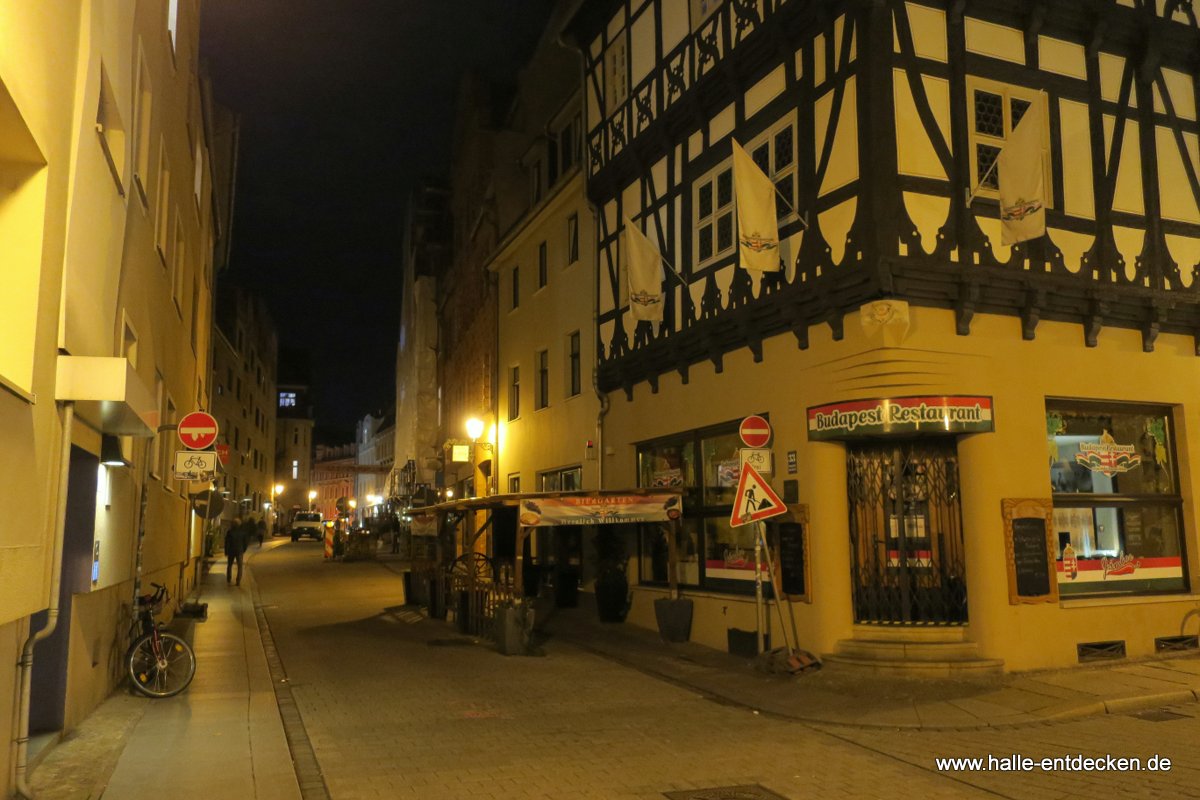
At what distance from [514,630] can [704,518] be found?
11.7 feet

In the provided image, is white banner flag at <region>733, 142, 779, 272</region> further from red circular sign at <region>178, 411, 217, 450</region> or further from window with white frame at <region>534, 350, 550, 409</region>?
window with white frame at <region>534, 350, 550, 409</region>

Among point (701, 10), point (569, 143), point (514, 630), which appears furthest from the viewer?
point (569, 143)

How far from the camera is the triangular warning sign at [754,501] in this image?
12031 millimetres

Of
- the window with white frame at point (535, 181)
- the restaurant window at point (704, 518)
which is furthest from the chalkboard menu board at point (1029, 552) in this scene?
the window with white frame at point (535, 181)

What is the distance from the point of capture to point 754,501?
1210cm

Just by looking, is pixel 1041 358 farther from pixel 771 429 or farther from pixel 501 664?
pixel 501 664

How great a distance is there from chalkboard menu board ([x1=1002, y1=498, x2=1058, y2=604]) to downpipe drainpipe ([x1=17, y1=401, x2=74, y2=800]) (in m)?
10.1

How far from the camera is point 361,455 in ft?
351

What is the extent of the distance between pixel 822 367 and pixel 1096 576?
4635mm

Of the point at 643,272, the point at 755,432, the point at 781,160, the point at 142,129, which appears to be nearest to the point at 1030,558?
the point at 755,432

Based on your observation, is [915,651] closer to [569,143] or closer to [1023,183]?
[1023,183]

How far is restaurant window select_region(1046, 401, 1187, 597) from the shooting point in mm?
12758

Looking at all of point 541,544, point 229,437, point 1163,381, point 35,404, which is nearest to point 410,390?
point 229,437

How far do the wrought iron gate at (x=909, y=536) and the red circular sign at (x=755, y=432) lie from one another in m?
1.35
